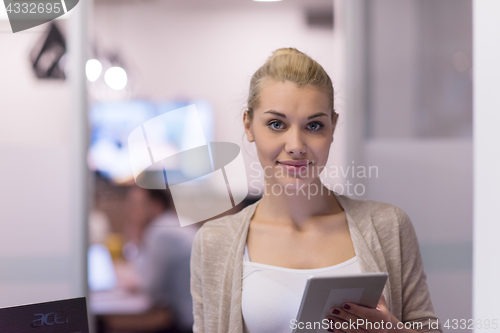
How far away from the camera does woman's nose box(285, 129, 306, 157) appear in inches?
55.7

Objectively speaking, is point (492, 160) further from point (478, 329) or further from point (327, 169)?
point (327, 169)

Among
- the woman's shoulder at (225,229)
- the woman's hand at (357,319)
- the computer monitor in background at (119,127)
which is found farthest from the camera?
the computer monitor in background at (119,127)

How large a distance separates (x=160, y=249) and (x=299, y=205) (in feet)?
3.63

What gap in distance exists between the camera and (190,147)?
2262 millimetres

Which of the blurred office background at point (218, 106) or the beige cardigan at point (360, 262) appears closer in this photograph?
the beige cardigan at point (360, 262)

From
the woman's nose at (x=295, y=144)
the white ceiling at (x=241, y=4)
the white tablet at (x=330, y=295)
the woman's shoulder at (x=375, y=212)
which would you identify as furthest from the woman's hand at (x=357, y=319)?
the white ceiling at (x=241, y=4)

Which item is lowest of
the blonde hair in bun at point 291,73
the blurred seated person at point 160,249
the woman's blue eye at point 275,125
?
the blurred seated person at point 160,249

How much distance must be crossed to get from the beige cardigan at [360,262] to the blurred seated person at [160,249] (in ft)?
2.79

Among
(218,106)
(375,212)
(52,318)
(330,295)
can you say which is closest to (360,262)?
(375,212)

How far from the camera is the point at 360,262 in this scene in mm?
1394

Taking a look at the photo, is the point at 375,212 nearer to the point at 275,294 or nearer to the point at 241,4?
the point at 275,294

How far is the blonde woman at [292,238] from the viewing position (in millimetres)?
1405

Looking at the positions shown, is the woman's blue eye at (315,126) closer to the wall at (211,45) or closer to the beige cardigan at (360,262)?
the beige cardigan at (360,262)

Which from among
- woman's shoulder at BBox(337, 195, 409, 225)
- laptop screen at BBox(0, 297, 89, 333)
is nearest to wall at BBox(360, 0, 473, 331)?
woman's shoulder at BBox(337, 195, 409, 225)
